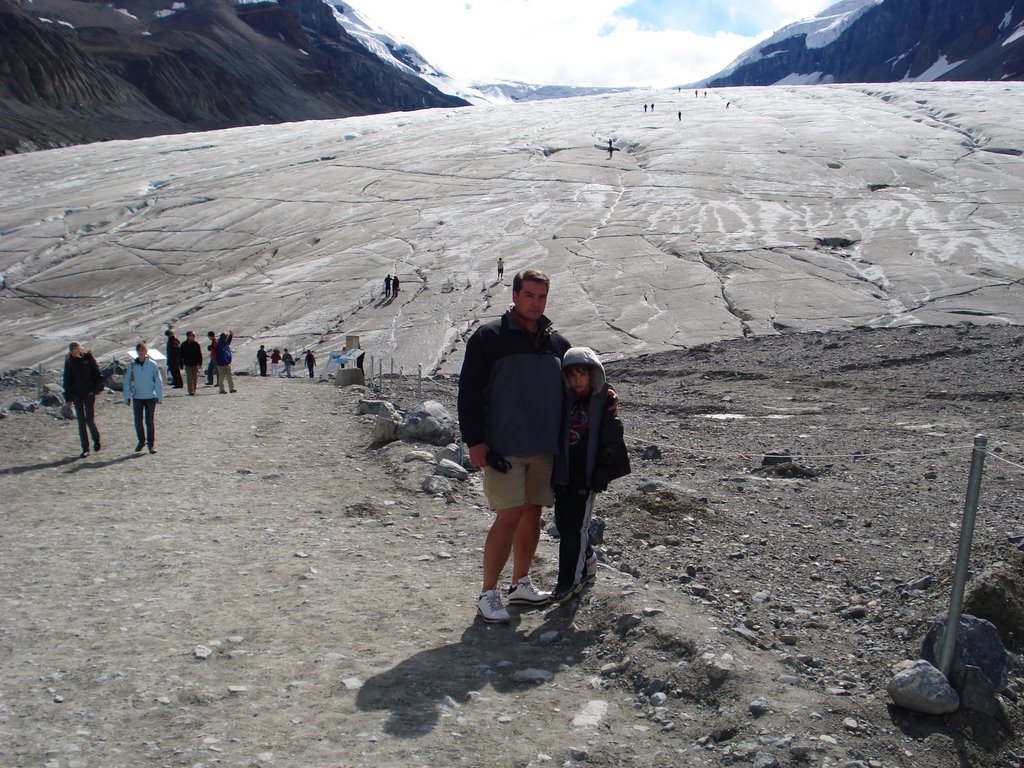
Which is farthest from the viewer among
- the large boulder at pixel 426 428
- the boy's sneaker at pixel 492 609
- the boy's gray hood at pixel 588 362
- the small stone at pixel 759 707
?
the large boulder at pixel 426 428

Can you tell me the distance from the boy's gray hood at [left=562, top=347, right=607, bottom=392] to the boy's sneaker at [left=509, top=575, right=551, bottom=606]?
3.89ft

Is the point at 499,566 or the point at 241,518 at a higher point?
the point at 499,566

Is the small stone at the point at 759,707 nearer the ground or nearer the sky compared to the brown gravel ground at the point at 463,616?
nearer the sky

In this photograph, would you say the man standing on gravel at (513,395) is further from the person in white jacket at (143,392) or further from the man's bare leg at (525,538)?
the person in white jacket at (143,392)

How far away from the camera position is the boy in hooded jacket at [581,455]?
4742 mm

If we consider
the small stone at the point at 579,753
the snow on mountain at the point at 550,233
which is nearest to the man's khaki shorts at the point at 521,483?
the small stone at the point at 579,753

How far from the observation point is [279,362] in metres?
22.8

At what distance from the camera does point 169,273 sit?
109 ft

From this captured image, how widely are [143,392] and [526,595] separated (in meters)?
7.29

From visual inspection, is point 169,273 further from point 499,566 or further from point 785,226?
point 499,566

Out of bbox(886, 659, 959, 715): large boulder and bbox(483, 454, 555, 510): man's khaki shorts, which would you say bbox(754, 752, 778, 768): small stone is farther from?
bbox(483, 454, 555, 510): man's khaki shorts

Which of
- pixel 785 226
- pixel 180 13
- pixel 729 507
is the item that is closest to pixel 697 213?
pixel 785 226

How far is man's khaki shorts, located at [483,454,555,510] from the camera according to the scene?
468 cm

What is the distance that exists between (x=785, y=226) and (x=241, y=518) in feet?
84.5
